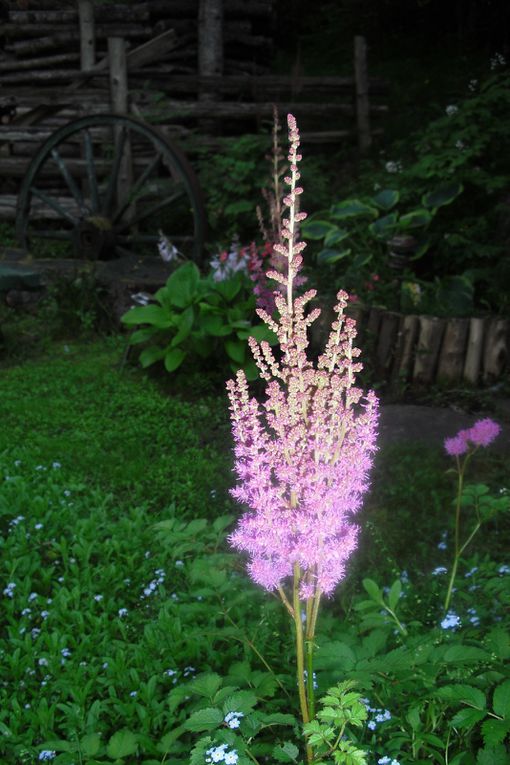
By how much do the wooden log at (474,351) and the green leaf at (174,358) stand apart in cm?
203

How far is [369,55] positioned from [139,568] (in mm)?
12314

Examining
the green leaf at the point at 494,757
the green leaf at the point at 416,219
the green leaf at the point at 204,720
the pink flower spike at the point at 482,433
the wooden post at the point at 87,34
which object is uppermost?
the wooden post at the point at 87,34

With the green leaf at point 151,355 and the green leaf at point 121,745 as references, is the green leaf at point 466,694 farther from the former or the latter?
the green leaf at point 151,355

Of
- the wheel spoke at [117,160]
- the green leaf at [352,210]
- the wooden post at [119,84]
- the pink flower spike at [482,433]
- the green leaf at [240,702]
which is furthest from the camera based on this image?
the wooden post at [119,84]

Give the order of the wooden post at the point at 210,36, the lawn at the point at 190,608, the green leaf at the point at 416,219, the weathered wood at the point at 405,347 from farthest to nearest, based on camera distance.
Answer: the wooden post at the point at 210,36 → the green leaf at the point at 416,219 → the weathered wood at the point at 405,347 → the lawn at the point at 190,608

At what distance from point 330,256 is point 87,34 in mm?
5308

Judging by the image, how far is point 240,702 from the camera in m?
1.77

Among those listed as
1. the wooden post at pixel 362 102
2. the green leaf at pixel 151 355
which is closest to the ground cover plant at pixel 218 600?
the green leaf at pixel 151 355

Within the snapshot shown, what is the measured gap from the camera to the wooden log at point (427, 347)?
5.50 metres

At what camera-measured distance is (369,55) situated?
13.9 meters

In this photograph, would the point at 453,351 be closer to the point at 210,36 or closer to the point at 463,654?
the point at 463,654

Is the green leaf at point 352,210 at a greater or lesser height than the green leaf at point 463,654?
greater

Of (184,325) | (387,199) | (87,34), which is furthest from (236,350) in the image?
(87,34)

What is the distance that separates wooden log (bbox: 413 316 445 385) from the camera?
550 cm
